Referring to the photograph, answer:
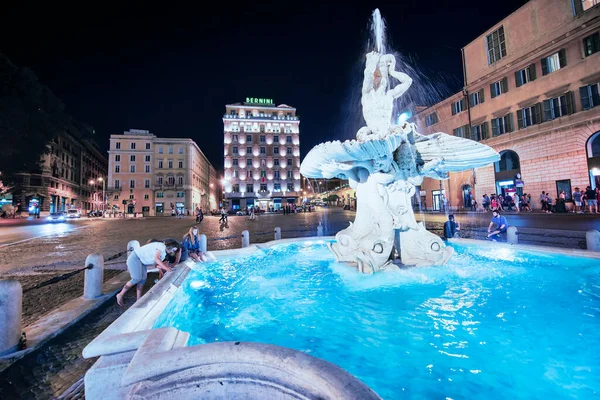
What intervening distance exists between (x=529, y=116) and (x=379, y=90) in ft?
76.8

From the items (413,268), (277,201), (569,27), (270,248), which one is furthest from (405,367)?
(277,201)

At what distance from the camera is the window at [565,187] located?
19000mm

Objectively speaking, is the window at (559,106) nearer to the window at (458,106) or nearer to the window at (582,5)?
the window at (582,5)

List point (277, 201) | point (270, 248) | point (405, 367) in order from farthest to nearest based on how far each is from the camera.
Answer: point (277, 201) < point (270, 248) < point (405, 367)

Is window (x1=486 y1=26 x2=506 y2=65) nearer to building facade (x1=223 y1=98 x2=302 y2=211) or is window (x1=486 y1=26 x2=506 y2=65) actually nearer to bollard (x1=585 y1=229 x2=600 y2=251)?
bollard (x1=585 y1=229 x2=600 y2=251)

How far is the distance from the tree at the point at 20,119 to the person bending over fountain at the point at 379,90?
118ft

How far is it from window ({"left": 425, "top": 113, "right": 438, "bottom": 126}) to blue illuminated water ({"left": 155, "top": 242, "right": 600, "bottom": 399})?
1179 inches

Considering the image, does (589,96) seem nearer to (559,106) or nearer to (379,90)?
(559,106)

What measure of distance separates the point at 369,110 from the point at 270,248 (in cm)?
477

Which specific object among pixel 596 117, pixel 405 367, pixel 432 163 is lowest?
pixel 405 367

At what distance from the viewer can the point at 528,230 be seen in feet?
35.8

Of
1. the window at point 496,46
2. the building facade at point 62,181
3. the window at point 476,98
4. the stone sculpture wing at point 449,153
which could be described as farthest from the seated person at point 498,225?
the building facade at point 62,181

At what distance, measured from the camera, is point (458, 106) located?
93.6 ft

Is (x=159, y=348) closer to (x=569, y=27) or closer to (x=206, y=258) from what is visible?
(x=206, y=258)
